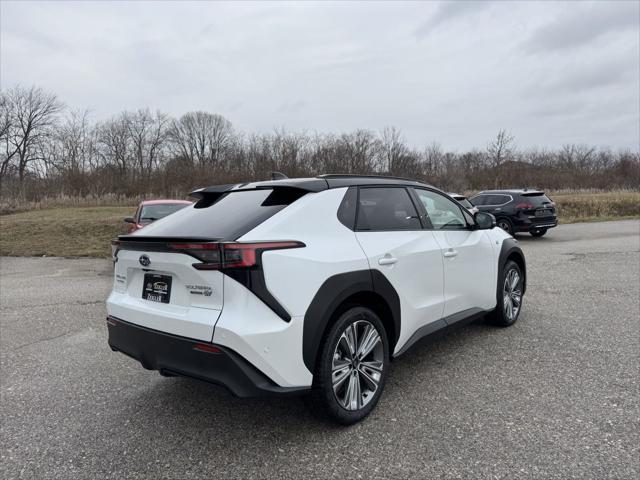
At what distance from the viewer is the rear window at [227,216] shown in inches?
107

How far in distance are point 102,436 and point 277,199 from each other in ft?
6.49

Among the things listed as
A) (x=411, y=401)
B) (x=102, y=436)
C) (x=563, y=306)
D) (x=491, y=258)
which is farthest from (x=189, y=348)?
(x=563, y=306)

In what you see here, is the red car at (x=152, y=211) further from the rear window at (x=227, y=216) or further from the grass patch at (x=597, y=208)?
the grass patch at (x=597, y=208)

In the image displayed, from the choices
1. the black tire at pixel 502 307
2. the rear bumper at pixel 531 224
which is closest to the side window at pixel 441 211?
the black tire at pixel 502 307

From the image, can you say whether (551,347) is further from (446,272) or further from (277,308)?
(277,308)

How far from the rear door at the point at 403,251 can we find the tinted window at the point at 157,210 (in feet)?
23.9

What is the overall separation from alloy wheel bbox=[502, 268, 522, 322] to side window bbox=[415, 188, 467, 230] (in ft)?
3.70

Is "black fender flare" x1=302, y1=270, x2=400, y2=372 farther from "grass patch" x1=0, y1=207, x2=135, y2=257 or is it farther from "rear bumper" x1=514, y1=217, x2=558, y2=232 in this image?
"rear bumper" x1=514, y1=217, x2=558, y2=232

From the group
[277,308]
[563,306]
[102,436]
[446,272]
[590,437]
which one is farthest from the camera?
[563,306]

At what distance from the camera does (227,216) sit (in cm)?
293

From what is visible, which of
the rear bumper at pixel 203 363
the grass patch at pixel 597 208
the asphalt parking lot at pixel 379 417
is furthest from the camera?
the grass patch at pixel 597 208

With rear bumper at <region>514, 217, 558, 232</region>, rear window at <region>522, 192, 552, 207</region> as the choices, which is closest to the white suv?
rear bumper at <region>514, 217, 558, 232</region>

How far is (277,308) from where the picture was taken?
254 centimetres

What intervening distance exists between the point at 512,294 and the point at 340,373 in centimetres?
310
